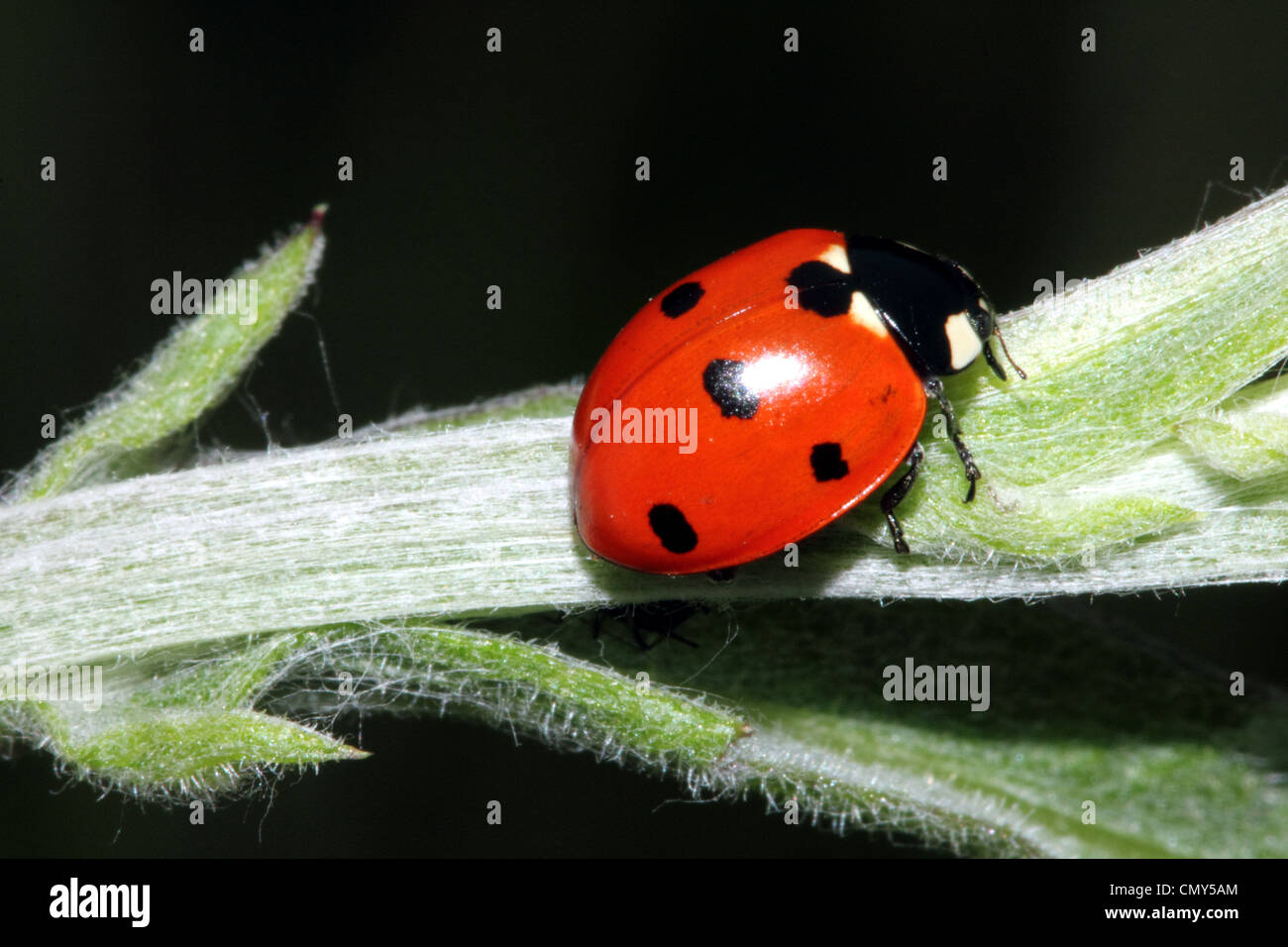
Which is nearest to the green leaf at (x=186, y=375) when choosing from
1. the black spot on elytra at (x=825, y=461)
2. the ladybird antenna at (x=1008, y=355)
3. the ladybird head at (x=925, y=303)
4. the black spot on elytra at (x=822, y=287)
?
the black spot on elytra at (x=822, y=287)

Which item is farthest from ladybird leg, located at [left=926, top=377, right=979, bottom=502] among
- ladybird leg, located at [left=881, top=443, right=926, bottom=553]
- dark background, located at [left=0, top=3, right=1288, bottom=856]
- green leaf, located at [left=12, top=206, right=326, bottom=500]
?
dark background, located at [left=0, top=3, right=1288, bottom=856]

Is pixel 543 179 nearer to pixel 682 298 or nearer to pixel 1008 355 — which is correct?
pixel 682 298

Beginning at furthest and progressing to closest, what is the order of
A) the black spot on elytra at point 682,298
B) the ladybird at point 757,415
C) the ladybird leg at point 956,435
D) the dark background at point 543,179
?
the dark background at point 543,179 → the black spot on elytra at point 682,298 → the ladybird at point 757,415 → the ladybird leg at point 956,435

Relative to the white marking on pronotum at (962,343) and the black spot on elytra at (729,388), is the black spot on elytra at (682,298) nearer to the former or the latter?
the black spot on elytra at (729,388)

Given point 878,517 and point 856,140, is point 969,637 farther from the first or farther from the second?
point 856,140

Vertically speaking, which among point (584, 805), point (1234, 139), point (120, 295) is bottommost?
point (584, 805)

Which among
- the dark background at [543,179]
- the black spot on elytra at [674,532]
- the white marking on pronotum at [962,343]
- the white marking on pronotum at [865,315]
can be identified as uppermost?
the dark background at [543,179]

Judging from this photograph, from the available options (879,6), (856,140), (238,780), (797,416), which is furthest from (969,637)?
(879,6)
